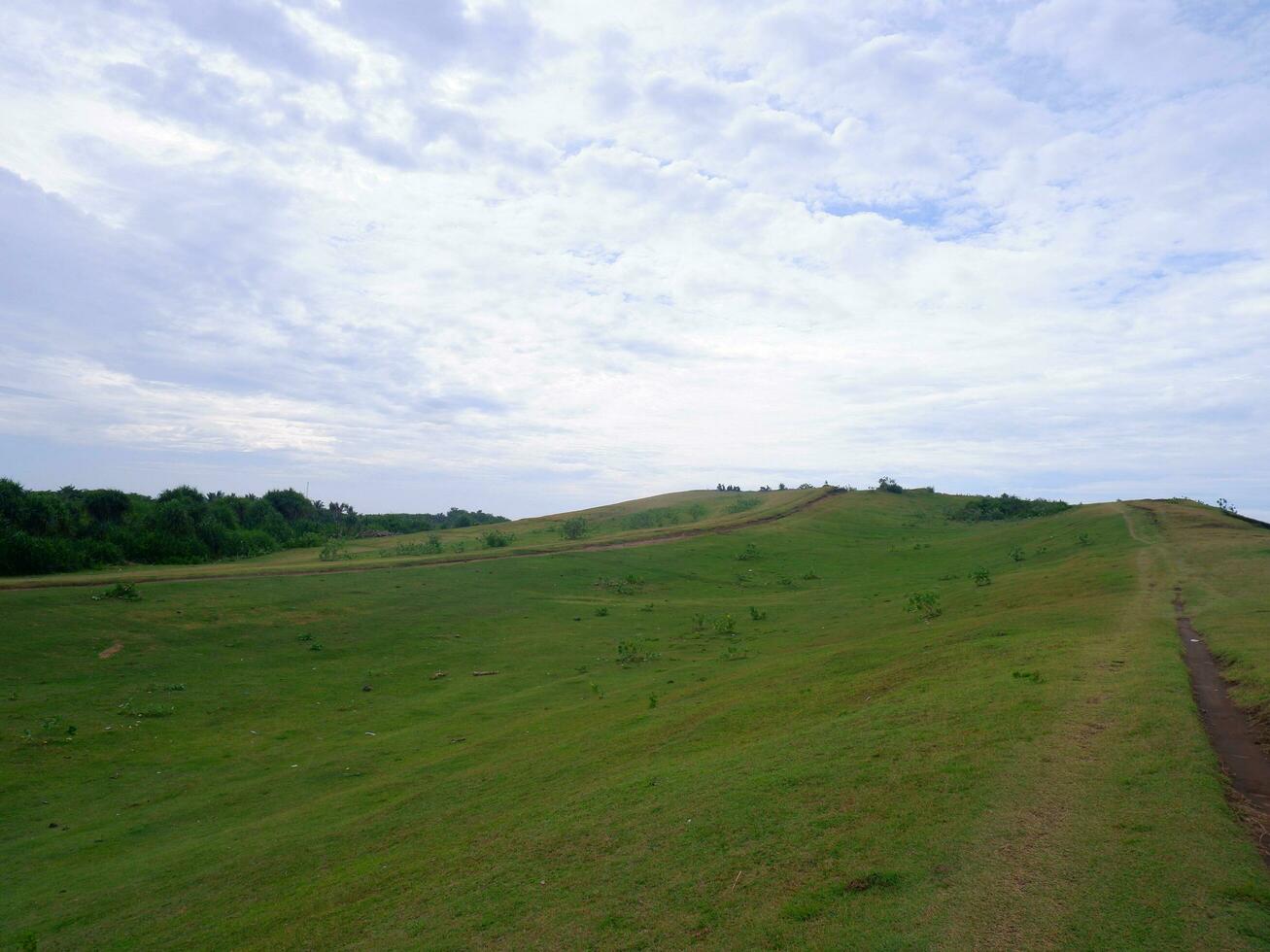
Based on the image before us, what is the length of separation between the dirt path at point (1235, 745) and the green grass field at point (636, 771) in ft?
1.02

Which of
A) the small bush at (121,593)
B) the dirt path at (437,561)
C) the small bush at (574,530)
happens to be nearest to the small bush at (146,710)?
the small bush at (121,593)

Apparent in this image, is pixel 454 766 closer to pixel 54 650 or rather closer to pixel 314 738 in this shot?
pixel 314 738

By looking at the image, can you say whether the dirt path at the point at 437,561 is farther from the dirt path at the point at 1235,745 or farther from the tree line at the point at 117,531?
the dirt path at the point at 1235,745

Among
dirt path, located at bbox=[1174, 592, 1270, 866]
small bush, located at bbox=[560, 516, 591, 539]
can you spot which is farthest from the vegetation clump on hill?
dirt path, located at bbox=[1174, 592, 1270, 866]

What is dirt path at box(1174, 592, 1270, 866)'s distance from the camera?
8.08m

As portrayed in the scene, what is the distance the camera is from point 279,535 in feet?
275

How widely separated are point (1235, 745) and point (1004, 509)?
7651 cm

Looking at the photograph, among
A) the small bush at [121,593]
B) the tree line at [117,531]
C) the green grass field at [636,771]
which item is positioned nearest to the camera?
the green grass field at [636,771]

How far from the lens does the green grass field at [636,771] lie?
288 inches

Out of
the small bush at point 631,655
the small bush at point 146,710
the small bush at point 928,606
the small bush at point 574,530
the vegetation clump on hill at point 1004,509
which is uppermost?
the vegetation clump on hill at point 1004,509

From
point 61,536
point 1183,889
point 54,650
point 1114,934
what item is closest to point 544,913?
point 1114,934

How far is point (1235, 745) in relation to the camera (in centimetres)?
1032

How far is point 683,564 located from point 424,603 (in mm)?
20543

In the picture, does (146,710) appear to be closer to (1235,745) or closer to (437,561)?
(437,561)
